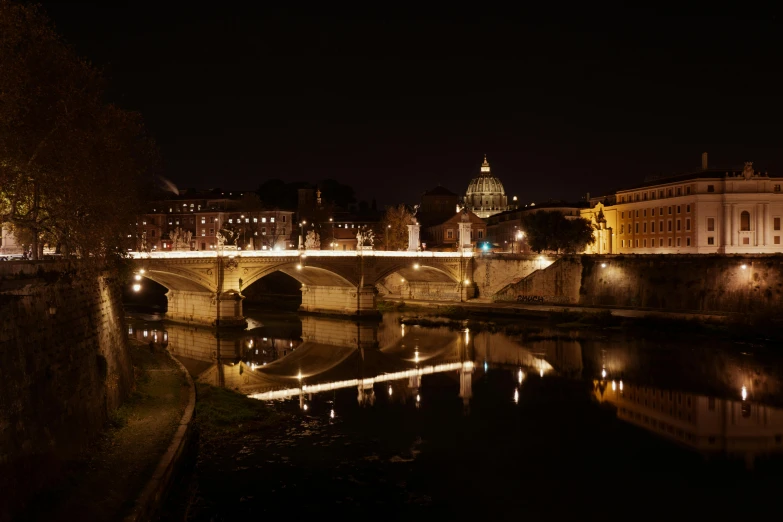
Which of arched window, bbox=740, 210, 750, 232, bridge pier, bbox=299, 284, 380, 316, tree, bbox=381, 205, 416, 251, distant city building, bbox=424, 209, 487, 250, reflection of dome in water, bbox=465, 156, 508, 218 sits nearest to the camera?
bridge pier, bbox=299, 284, 380, 316

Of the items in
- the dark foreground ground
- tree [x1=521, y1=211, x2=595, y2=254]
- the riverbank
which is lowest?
the dark foreground ground

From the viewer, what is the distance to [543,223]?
230 ft

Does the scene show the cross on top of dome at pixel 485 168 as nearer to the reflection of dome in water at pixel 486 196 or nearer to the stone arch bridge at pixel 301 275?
the reflection of dome in water at pixel 486 196

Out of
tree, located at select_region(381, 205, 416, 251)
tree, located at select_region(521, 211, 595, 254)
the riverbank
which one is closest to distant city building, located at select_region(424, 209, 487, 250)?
tree, located at select_region(381, 205, 416, 251)

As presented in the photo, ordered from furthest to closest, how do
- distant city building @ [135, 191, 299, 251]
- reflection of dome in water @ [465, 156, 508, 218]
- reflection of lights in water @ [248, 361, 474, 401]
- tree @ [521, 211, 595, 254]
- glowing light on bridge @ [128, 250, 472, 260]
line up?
reflection of dome in water @ [465, 156, 508, 218] → distant city building @ [135, 191, 299, 251] → tree @ [521, 211, 595, 254] → glowing light on bridge @ [128, 250, 472, 260] → reflection of lights in water @ [248, 361, 474, 401]

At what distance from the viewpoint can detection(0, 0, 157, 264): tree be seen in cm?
1573

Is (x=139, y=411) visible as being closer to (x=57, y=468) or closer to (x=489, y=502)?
(x=57, y=468)

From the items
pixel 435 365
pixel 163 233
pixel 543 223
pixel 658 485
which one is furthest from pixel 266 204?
pixel 658 485

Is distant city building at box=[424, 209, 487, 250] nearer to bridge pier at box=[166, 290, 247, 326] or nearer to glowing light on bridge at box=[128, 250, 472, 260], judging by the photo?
glowing light on bridge at box=[128, 250, 472, 260]

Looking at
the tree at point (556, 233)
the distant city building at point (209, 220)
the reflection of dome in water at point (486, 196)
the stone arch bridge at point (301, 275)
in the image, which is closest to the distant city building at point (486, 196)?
the reflection of dome in water at point (486, 196)

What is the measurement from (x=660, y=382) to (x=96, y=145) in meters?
23.1

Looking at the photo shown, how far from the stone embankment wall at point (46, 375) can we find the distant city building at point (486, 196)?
138759 millimetres

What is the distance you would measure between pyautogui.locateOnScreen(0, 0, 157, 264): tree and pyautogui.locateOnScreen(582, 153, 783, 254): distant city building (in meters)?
54.9

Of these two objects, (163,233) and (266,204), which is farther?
(266,204)
